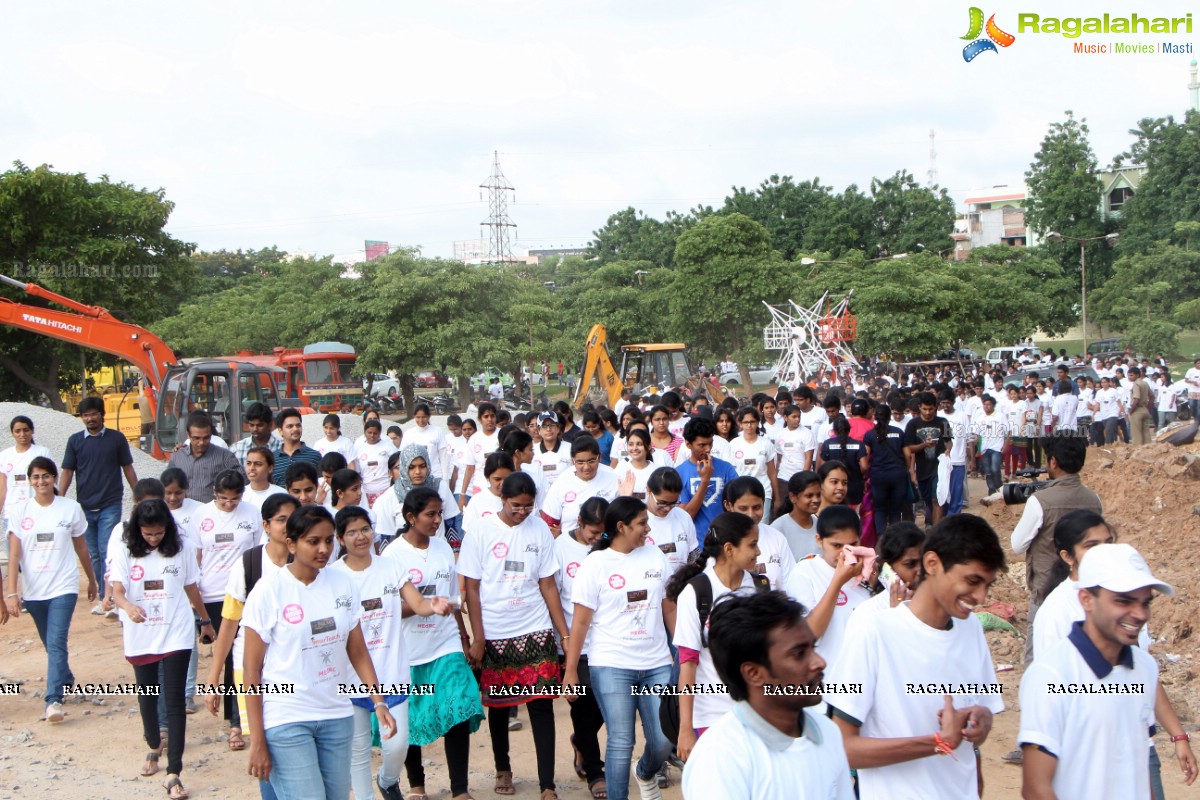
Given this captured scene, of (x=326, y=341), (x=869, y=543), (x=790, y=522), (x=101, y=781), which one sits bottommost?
(x=101, y=781)

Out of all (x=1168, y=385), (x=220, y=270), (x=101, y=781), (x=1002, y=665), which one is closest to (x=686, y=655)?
(x=101, y=781)

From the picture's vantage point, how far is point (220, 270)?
6994 cm

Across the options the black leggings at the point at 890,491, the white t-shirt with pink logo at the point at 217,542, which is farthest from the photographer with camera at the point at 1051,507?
the white t-shirt with pink logo at the point at 217,542

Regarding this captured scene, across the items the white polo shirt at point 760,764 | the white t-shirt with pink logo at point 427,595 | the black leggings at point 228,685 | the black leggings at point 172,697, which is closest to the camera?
the white polo shirt at point 760,764

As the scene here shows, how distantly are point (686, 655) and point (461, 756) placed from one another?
1.77 metres

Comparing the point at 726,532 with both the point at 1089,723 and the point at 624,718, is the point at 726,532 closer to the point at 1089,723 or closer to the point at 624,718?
the point at 624,718

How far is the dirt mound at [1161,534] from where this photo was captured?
769 cm

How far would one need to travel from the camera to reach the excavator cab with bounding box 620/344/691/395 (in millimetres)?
28594

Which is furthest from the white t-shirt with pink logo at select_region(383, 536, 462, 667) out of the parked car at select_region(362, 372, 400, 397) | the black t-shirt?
the parked car at select_region(362, 372, 400, 397)

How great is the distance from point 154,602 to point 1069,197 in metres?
49.1

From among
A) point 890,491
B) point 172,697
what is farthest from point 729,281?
point 172,697

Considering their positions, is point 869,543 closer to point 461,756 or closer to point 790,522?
point 790,522

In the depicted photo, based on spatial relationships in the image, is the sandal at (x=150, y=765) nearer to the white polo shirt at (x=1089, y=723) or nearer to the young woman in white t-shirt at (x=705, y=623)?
the young woman in white t-shirt at (x=705, y=623)

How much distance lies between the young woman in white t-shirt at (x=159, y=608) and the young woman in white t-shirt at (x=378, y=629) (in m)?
1.35
